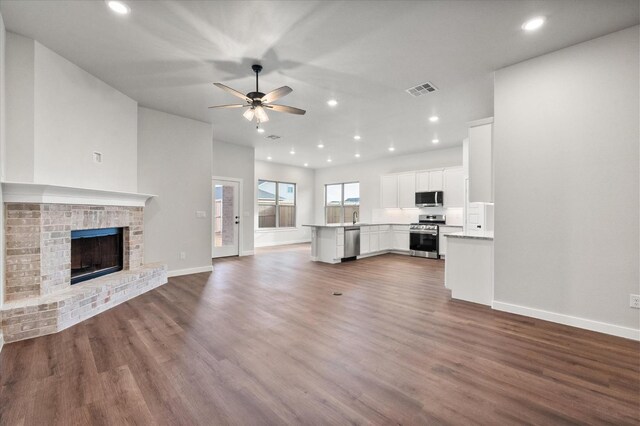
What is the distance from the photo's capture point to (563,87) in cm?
314

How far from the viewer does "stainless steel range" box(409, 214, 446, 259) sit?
24.9 feet

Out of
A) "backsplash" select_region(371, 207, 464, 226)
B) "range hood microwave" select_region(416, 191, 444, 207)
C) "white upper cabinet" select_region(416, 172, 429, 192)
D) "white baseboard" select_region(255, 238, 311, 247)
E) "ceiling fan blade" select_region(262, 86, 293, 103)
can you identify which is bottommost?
"white baseboard" select_region(255, 238, 311, 247)

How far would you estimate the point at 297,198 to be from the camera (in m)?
11.0

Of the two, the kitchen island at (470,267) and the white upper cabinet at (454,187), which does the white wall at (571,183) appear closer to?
the kitchen island at (470,267)

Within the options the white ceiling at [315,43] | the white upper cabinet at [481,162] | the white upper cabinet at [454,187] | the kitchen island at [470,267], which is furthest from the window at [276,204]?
the white upper cabinet at [481,162]

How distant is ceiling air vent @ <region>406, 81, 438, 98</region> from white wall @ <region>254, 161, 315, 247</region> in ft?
21.3

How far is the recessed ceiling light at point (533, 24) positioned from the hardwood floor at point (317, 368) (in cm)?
303

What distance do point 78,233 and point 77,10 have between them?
2.58 meters

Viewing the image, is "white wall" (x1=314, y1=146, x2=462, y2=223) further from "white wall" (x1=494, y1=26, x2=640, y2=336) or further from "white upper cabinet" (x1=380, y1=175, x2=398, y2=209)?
"white wall" (x1=494, y1=26, x2=640, y2=336)

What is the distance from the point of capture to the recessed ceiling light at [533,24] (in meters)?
2.63

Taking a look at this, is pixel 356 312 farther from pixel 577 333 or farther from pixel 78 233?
pixel 78 233

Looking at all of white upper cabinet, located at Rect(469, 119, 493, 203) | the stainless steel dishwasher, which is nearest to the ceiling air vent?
white upper cabinet, located at Rect(469, 119, 493, 203)

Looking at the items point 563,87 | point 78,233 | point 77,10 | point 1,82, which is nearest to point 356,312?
point 563,87

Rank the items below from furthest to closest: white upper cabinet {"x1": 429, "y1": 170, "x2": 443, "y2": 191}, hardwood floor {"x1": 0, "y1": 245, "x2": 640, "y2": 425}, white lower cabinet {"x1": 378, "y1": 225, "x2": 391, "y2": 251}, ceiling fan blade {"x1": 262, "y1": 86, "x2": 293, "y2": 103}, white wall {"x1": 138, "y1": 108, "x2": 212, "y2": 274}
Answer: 1. white lower cabinet {"x1": 378, "y1": 225, "x2": 391, "y2": 251}
2. white upper cabinet {"x1": 429, "y1": 170, "x2": 443, "y2": 191}
3. white wall {"x1": 138, "y1": 108, "x2": 212, "y2": 274}
4. ceiling fan blade {"x1": 262, "y1": 86, "x2": 293, "y2": 103}
5. hardwood floor {"x1": 0, "y1": 245, "x2": 640, "y2": 425}
